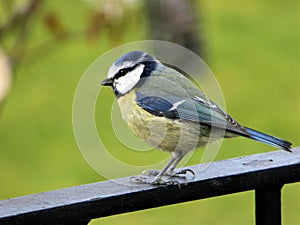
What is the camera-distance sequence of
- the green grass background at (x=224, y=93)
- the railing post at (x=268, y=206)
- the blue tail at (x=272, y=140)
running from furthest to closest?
the green grass background at (x=224, y=93), the blue tail at (x=272, y=140), the railing post at (x=268, y=206)

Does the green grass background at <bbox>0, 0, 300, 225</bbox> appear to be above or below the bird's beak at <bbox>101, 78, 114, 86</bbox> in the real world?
below

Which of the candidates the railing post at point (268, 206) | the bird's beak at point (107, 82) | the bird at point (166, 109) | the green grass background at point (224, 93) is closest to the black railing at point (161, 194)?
the railing post at point (268, 206)

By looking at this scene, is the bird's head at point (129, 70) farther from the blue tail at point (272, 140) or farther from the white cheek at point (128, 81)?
the blue tail at point (272, 140)

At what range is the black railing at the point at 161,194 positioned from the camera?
63.4 inches

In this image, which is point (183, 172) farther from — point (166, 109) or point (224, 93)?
point (224, 93)

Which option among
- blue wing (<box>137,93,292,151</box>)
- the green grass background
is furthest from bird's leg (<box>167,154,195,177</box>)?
the green grass background

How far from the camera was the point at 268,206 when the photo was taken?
1.79 m

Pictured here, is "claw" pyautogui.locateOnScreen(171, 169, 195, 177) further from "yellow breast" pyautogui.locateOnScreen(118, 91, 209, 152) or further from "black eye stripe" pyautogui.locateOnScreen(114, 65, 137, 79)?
"black eye stripe" pyautogui.locateOnScreen(114, 65, 137, 79)

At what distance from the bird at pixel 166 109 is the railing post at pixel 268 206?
18 centimetres

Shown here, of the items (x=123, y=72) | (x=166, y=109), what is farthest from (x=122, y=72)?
(x=166, y=109)

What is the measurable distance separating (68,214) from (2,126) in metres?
4.57

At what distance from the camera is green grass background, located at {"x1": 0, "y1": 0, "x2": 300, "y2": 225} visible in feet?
16.8

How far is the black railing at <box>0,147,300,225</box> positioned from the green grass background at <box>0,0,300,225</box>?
2.08 m

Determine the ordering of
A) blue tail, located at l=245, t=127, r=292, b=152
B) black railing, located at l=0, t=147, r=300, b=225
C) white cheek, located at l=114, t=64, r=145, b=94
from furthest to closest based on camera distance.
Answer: white cheek, located at l=114, t=64, r=145, b=94 < blue tail, located at l=245, t=127, r=292, b=152 < black railing, located at l=0, t=147, r=300, b=225
